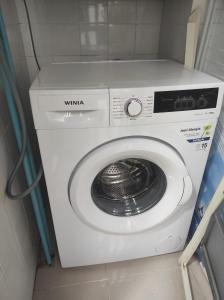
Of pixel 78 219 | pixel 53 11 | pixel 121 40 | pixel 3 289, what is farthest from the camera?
pixel 121 40

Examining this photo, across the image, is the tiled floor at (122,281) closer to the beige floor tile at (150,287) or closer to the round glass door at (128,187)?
the beige floor tile at (150,287)

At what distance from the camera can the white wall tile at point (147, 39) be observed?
52.6 inches

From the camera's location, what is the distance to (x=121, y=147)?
805 mm

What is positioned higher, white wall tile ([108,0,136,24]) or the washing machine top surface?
white wall tile ([108,0,136,24])

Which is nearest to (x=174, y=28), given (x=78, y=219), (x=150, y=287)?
(x=78, y=219)

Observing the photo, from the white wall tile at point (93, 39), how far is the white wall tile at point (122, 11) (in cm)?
7

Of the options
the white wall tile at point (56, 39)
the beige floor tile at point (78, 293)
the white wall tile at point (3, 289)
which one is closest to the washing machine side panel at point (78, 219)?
the beige floor tile at point (78, 293)

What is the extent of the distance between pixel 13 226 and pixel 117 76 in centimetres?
69

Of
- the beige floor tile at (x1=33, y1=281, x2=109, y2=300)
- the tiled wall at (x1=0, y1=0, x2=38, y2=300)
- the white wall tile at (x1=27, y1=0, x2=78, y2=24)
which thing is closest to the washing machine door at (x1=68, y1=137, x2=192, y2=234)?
the tiled wall at (x1=0, y1=0, x2=38, y2=300)

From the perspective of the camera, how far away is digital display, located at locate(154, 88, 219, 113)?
788 mm

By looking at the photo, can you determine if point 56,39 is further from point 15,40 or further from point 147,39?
point 147,39

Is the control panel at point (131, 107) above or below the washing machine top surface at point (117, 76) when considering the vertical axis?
below

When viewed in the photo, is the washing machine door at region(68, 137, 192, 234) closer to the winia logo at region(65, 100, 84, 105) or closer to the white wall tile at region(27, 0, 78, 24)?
the winia logo at region(65, 100, 84, 105)

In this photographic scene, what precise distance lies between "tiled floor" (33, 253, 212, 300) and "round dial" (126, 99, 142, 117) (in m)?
0.84
